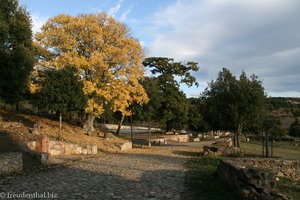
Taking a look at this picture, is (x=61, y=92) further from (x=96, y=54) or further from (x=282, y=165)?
(x=282, y=165)

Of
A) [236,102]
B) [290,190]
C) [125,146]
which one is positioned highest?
[236,102]

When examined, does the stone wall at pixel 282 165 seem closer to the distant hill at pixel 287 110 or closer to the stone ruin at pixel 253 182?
the stone ruin at pixel 253 182

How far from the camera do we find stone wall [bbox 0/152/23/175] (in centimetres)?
1257

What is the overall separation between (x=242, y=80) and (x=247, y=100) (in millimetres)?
1840

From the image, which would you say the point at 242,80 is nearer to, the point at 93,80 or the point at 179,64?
the point at 93,80

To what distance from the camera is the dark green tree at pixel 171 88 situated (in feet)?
164

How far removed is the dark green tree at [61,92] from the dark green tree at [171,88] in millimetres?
22949

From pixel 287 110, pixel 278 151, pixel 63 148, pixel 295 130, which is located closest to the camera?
pixel 63 148

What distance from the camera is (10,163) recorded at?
A: 42.8 feet

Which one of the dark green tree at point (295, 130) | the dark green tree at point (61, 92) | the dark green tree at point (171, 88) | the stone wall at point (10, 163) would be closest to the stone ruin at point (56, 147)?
the stone wall at point (10, 163)

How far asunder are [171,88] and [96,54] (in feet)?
78.4

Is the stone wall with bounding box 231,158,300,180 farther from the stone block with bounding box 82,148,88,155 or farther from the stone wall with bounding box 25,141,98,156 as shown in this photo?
the stone block with bounding box 82,148,88,155

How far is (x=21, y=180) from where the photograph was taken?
11.5 m

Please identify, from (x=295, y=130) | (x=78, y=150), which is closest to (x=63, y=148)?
(x=78, y=150)
